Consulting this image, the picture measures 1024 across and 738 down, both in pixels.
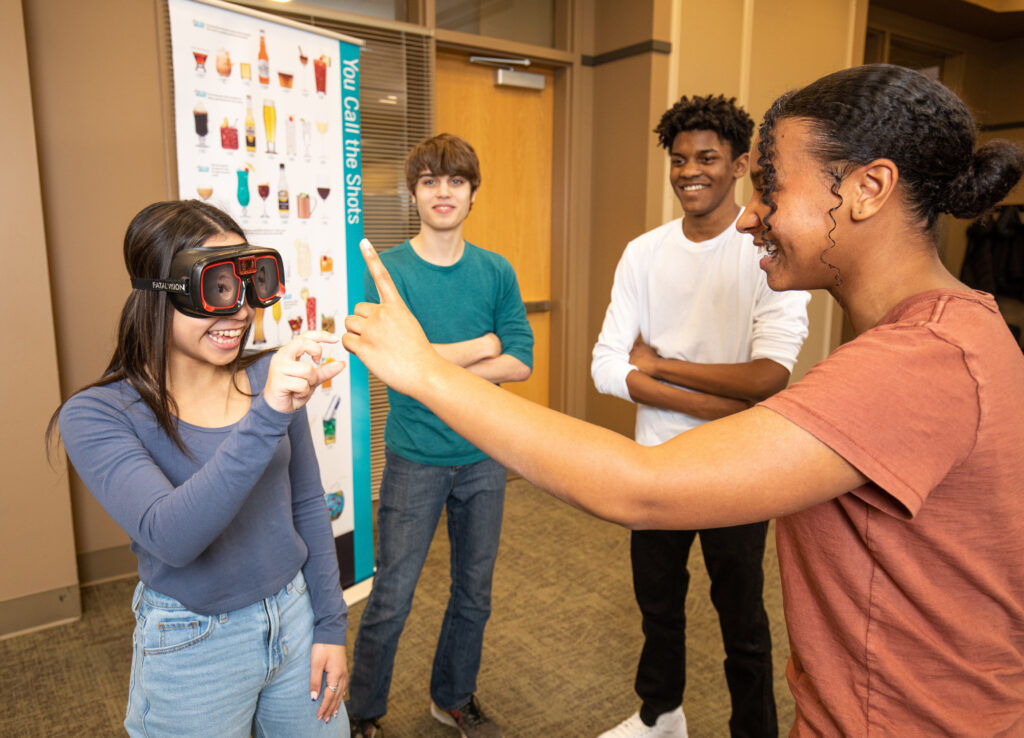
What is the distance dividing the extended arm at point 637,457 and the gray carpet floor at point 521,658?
1.70 metres

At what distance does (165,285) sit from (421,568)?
1.21m

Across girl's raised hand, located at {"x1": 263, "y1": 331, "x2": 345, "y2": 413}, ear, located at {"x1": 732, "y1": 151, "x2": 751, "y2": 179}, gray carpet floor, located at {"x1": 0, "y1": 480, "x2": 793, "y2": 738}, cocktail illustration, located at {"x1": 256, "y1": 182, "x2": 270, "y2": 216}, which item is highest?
ear, located at {"x1": 732, "y1": 151, "x2": 751, "y2": 179}

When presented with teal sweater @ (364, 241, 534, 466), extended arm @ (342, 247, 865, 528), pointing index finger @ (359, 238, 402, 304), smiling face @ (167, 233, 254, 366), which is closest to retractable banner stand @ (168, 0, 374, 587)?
teal sweater @ (364, 241, 534, 466)

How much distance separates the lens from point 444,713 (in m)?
2.24

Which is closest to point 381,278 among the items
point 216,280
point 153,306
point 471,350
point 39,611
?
point 216,280

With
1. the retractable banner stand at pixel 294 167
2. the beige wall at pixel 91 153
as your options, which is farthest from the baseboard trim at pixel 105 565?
the retractable banner stand at pixel 294 167

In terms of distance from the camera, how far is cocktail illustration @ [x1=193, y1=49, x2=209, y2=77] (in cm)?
228

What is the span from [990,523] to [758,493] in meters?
0.31

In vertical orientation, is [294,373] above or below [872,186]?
below

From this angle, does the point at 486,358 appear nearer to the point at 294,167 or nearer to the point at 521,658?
the point at 294,167

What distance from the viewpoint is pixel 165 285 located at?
115cm

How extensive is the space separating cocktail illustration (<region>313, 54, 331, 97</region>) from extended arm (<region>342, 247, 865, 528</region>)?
2.01 metres

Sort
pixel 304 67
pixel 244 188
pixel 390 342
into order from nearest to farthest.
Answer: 1. pixel 390 342
2. pixel 244 188
3. pixel 304 67

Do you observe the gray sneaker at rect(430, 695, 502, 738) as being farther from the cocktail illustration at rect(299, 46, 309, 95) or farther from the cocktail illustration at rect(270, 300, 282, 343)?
the cocktail illustration at rect(299, 46, 309, 95)
